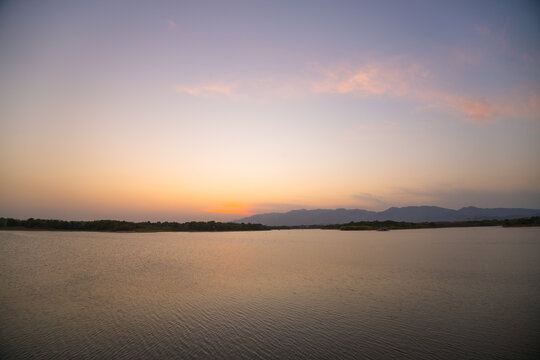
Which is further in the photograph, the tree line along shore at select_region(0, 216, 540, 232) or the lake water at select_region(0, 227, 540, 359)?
the tree line along shore at select_region(0, 216, 540, 232)

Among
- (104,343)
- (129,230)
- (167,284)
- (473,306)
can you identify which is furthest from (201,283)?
(129,230)

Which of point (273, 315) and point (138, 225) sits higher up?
point (138, 225)

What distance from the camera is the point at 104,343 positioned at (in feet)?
32.2

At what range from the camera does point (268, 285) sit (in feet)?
62.4

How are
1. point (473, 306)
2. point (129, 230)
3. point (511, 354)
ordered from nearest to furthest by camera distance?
point (511, 354) → point (473, 306) → point (129, 230)

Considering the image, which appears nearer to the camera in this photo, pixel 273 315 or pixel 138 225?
pixel 273 315

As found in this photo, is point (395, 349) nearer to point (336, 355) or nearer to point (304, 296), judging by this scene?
point (336, 355)

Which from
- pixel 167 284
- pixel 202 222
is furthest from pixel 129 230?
pixel 167 284

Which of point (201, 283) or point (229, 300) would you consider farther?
point (201, 283)

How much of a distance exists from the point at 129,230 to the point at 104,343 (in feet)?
483

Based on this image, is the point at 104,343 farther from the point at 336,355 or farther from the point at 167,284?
the point at 167,284

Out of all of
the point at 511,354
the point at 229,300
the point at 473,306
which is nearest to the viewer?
the point at 511,354

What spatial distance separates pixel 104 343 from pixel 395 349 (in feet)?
32.5

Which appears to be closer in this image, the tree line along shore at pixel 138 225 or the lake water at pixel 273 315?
the lake water at pixel 273 315
